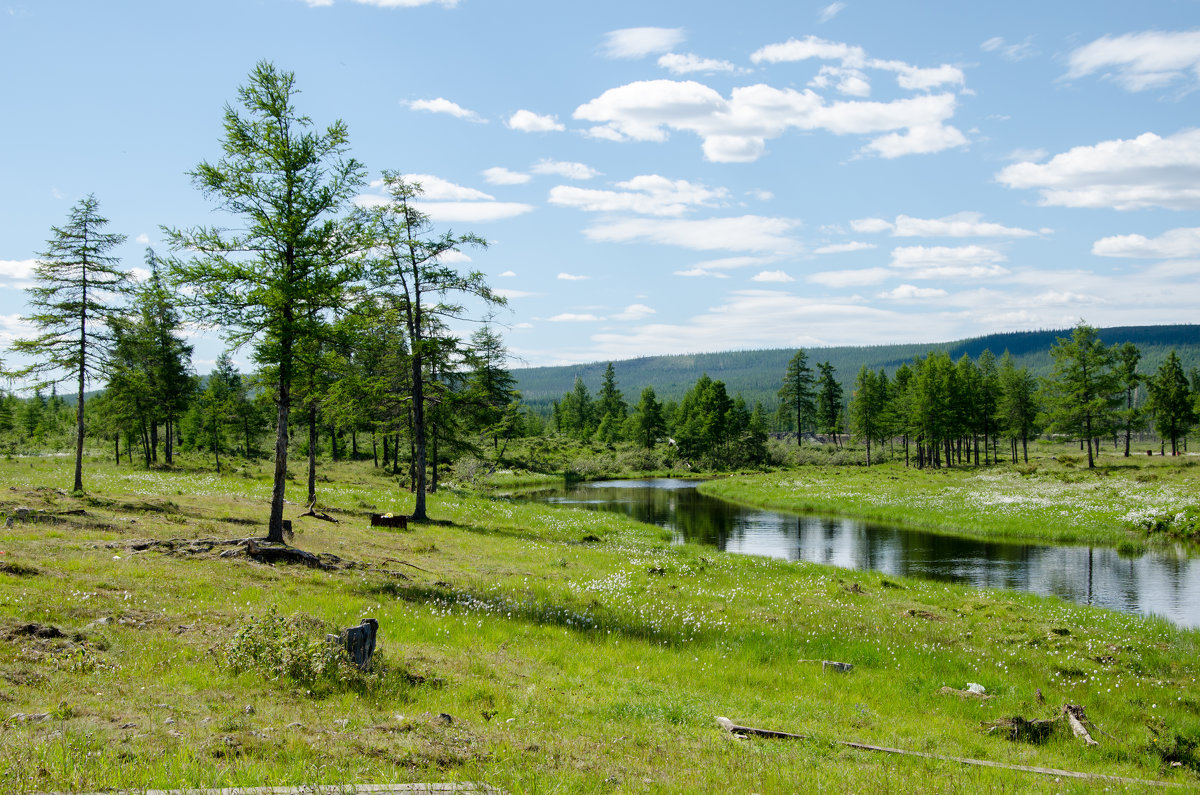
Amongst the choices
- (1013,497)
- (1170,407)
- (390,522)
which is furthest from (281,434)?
(1170,407)

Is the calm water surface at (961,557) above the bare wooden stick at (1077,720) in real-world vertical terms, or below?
below

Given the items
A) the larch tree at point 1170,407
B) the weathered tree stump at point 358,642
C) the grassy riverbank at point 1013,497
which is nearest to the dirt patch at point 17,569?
the weathered tree stump at point 358,642

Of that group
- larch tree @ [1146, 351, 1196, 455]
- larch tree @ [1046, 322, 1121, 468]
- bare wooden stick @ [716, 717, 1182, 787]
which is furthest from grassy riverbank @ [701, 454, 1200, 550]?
bare wooden stick @ [716, 717, 1182, 787]

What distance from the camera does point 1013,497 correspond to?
4525 cm

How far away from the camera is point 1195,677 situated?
1300cm

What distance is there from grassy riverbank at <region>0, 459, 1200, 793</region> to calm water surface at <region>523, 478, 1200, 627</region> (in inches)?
166

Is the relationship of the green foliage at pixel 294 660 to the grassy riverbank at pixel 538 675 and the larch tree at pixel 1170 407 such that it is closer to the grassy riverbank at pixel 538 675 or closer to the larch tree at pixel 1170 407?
the grassy riverbank at pixel 538 675

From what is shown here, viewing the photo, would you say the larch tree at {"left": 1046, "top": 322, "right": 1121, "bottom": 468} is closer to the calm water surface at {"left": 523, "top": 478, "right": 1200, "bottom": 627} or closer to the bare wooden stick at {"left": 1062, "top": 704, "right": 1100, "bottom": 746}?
the calm water surface at {"left": 523, "top": 478, "right": 1200, "bottom": 627}

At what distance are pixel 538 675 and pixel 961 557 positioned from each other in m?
26.4

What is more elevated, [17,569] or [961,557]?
[17,569]

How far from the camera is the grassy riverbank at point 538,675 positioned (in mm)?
6141

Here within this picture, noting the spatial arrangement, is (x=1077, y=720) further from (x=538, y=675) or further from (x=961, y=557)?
(x=961, y=557)

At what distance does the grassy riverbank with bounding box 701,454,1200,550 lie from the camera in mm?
35375

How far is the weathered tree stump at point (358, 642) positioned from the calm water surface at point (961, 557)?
71.0ft
